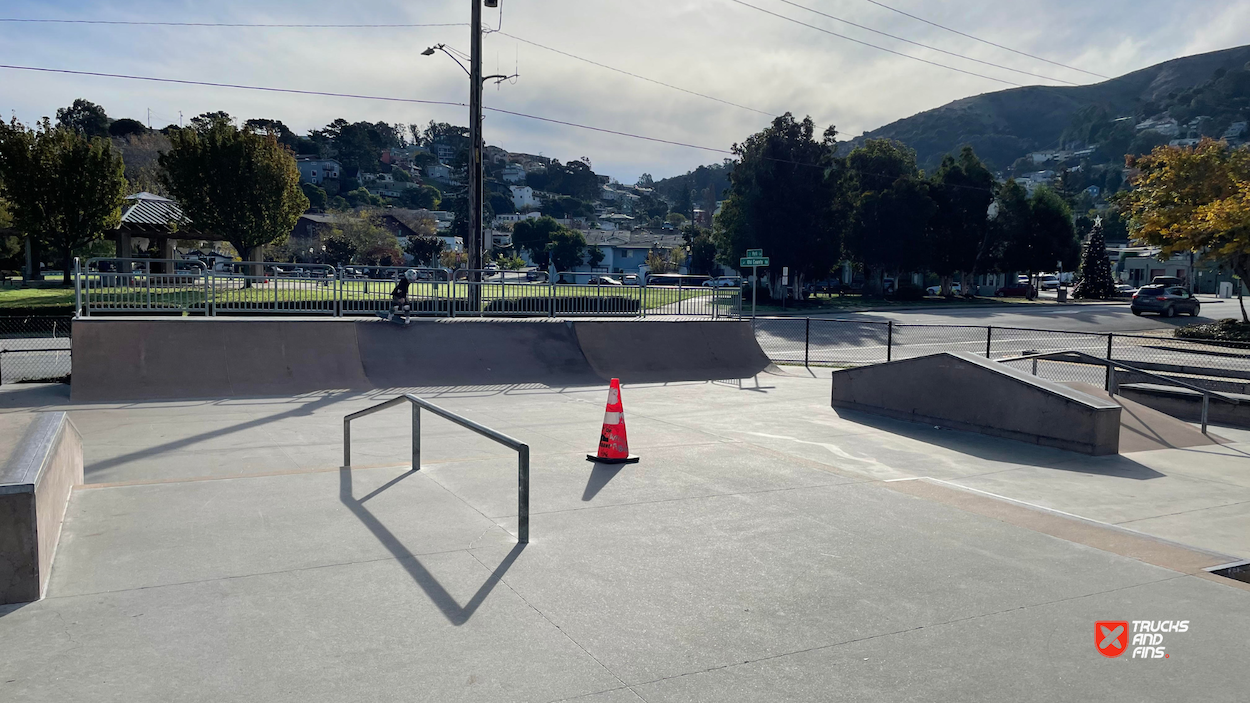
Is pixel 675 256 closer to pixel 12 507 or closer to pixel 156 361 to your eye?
pixel 156 361

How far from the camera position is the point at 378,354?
15695mm

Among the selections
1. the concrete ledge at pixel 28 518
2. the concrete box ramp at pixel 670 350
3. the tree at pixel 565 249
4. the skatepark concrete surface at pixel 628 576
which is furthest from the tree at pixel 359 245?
the concrete ledge at pixel 28 518

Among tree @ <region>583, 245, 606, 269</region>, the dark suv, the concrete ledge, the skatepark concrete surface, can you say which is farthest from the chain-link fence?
tree @ <region>583, 245, 606, 269</region>

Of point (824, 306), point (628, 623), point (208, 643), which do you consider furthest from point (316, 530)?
point (824, 306)

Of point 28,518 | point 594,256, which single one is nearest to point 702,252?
point 594,256

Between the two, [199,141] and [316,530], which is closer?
[316,530]

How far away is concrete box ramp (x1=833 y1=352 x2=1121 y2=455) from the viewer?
9.80 metres

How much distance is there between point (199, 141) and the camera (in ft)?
118

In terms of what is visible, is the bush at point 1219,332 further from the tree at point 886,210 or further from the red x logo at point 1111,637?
the red x logo at point 1111,637

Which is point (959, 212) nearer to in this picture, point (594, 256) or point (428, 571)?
point (594, 256)

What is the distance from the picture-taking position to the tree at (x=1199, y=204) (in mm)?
27047

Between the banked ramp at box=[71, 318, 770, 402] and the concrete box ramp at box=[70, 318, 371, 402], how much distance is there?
0.06ft

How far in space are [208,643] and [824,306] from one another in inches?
2067

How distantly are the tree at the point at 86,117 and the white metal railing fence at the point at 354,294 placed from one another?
390 ft
